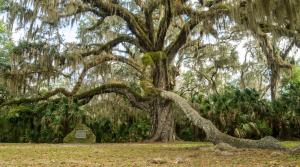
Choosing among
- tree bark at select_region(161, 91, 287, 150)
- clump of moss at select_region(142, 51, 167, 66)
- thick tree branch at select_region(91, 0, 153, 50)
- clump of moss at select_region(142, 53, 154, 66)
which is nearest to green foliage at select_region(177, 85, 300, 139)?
clump of moss at select_region(142, 51, 167, 66)

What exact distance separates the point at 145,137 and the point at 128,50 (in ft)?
13.0

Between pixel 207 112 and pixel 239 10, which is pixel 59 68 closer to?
pixel 207 112

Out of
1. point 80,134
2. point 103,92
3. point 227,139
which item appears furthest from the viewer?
point 103,92

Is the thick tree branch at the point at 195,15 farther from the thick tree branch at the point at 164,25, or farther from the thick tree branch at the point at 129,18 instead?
the thick tree branch at the point at 129,18

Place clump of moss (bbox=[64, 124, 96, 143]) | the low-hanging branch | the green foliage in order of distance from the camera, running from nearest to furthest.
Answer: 1. clump of moss (bbox=[64, 124, 96, 143])
2. the low-hanging branch
3. the green foliage

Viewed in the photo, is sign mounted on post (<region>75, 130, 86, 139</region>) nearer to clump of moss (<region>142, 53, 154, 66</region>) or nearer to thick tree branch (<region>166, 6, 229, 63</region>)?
clump of moss (<region>142, 53, 154, 66</region>)

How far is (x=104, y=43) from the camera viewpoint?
16.1 meters

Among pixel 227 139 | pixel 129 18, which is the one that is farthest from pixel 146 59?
pixel 227 139

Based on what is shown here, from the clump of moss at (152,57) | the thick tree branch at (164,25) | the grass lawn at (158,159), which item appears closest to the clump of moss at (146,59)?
the clump of moss at (152,57)

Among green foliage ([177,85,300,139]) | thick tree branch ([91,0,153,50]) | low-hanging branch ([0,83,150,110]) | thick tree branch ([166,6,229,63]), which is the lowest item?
green foliage ([177,85,300,139])

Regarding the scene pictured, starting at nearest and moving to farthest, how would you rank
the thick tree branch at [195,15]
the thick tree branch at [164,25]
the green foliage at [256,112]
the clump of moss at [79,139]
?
the thick tree branch at [195,15]
the thick tree branch at [164,25]
the clump of moss at [79,139]
the green foliage at [256,112]

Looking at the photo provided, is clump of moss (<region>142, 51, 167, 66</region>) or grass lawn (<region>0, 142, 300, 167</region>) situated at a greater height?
clump of moss (<region>142, 51, 167, 66</region>)

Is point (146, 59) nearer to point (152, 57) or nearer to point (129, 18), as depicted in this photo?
point (152, 57)

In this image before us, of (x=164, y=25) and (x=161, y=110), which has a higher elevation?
(x=164, y=25)
